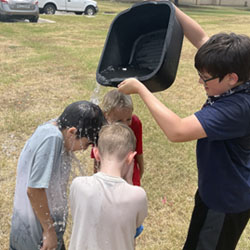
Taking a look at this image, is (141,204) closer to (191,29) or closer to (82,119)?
(82,119)

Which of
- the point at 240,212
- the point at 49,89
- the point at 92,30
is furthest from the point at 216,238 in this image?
the point at 92,30

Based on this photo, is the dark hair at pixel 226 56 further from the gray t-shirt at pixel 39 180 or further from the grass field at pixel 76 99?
the grass field at pixel 76 99

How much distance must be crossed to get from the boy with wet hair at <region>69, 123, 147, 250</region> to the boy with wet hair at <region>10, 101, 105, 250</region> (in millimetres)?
233

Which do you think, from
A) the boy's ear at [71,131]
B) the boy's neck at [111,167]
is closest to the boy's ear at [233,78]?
the boy's neck at [111,167]

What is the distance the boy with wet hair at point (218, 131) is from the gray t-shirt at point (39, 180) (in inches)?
18.8

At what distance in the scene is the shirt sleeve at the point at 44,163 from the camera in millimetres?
1546

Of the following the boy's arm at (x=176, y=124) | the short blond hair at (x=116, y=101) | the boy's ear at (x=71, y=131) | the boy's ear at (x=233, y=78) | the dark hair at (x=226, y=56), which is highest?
the dark hair at (x=226, y=56)

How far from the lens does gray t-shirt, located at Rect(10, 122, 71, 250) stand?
61.1 inches

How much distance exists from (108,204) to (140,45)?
4.20ft

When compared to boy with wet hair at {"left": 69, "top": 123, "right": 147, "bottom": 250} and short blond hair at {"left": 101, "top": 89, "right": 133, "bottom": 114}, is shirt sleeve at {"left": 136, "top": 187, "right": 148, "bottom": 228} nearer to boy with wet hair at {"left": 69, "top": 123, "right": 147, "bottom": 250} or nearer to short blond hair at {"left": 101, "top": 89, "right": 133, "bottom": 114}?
boy with wet hair at {"left": 69, "top": 123, "right": 147, "bottom": 250}

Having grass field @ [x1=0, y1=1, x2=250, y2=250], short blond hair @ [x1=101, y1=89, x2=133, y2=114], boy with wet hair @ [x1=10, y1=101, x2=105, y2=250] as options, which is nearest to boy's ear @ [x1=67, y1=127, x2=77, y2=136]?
boy with wet hair @ [x1=10, y1=101, x2=105, y2=250]

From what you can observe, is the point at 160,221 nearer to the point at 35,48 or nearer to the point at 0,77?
the point at 0,77

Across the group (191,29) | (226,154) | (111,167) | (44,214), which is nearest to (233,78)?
(226,154)

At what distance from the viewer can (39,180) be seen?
5.10 ft
